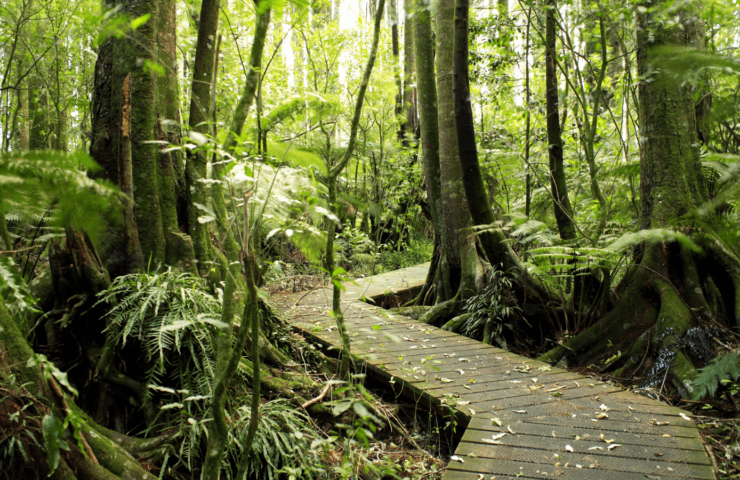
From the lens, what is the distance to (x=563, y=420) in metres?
3.15

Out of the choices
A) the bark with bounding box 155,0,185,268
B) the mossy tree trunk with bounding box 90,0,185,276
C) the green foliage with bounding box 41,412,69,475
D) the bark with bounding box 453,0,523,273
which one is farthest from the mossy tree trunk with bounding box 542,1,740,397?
the green foliage with bounding box 41,412,69,475

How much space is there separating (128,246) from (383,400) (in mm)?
2442

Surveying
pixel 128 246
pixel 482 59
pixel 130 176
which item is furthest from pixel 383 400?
pixel 482 59

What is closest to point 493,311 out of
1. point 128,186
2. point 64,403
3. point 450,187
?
point 450,187

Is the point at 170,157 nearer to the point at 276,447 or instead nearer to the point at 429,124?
the point at 276,447

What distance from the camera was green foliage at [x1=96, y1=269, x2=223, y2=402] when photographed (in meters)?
3.01

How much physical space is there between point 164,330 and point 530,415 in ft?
8.41

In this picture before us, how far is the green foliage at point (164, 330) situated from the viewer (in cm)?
301

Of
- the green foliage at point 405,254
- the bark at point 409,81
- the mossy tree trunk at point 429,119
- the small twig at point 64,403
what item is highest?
the bark at point 409,81

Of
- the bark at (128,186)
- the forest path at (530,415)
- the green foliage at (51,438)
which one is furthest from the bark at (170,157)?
the green foliage at (51,438)

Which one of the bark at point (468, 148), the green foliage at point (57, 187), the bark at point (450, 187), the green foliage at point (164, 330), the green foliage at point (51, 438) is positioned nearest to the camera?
the green foliage at point (57, 187)

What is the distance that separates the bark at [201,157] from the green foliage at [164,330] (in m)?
0.36

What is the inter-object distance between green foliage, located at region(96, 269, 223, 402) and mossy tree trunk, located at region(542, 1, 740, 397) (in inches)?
133

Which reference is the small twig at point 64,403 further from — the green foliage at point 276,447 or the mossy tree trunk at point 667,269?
the mossy tree trunk at point 667,269
